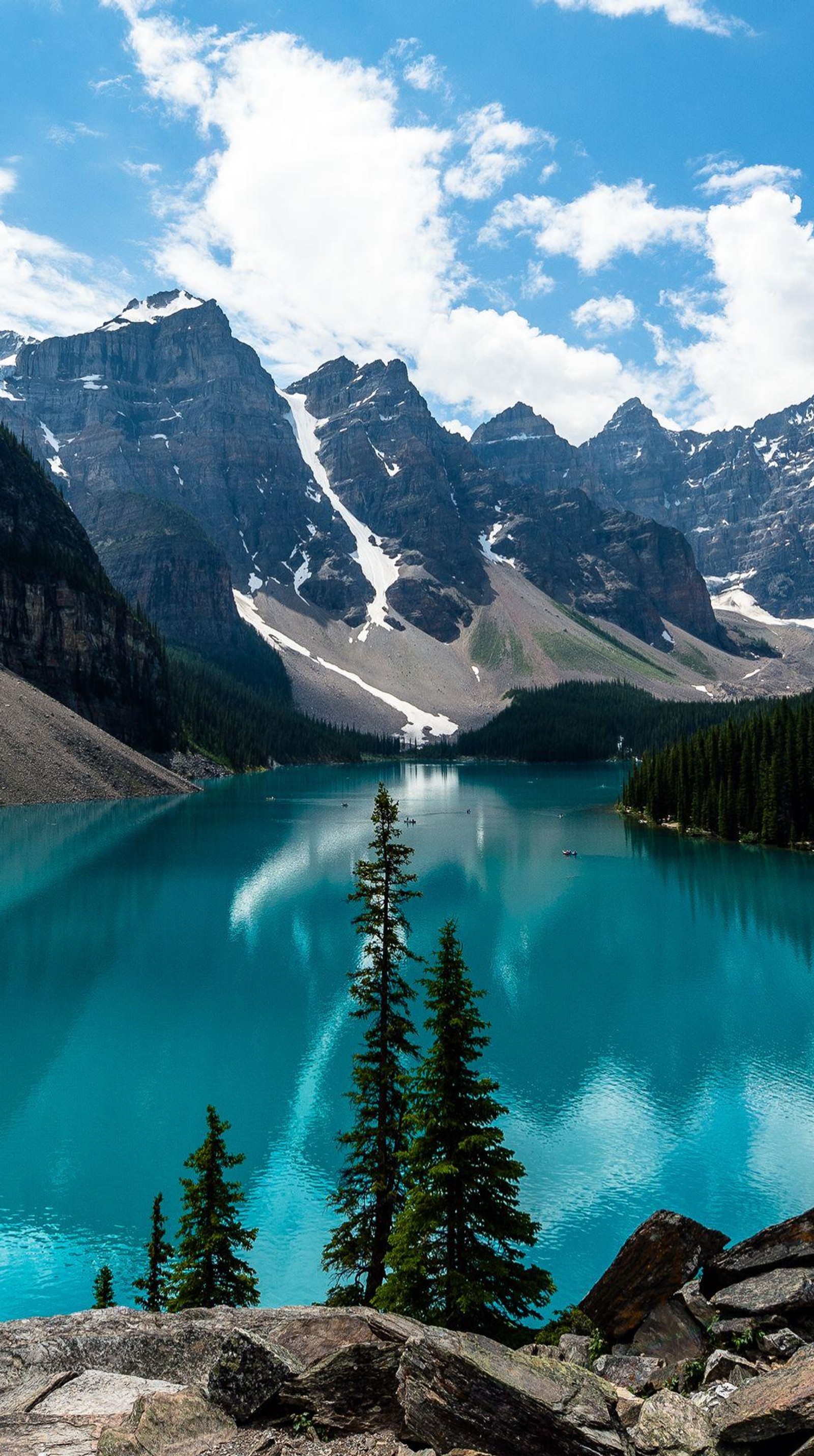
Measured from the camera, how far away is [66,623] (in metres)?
154

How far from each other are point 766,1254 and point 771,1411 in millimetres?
5107

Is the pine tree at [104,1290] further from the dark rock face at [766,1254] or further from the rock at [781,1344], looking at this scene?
the rock at [781,1344]

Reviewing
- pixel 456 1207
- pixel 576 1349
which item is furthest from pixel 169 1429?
pixel 456 1207

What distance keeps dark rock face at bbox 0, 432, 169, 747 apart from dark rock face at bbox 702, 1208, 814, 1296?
5819 inches

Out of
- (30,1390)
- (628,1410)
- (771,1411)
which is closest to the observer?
(771,1411)

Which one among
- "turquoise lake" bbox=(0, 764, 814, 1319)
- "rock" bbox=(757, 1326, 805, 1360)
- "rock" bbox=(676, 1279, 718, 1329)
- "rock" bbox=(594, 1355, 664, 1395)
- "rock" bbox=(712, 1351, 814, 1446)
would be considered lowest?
"turquoise lake" bbox=(0, 764, 814, 1319)

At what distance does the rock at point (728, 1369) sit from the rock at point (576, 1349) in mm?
2634

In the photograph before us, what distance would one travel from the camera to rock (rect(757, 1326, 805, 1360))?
33.8 ft

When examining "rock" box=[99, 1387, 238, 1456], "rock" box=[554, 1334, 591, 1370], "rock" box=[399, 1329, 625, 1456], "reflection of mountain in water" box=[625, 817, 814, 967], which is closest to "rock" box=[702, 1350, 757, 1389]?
"rock" box=[399, 1329, 625, 1456]

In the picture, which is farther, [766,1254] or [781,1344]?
[766,1254]

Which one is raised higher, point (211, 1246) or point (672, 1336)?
point (672, 1336)

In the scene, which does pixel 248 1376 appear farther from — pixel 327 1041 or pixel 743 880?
pixel 743 880

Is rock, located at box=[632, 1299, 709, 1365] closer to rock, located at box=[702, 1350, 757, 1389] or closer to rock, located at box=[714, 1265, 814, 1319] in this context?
rock, located at box=[714, 1265, 814, 1319]

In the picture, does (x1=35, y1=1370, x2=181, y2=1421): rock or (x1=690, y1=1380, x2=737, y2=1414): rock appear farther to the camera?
(x1=35, y1=1370, x2=181, y2=1421): rock
